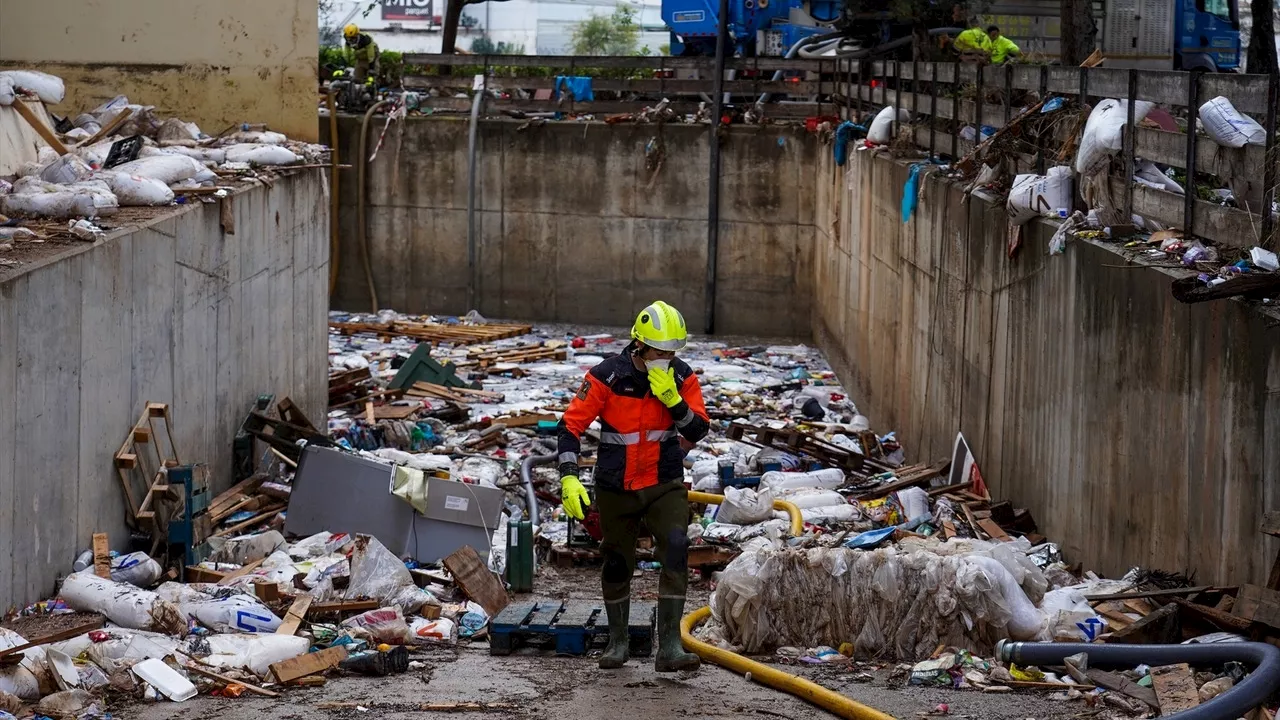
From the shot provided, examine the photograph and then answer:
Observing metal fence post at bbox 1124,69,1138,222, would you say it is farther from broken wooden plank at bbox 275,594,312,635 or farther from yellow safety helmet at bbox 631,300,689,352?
broken wooden plank at bbox 275,594,312,635

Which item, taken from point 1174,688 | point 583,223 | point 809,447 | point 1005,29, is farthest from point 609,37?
point 1174,688

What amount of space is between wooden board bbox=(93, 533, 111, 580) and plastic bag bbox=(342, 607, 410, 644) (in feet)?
4.87

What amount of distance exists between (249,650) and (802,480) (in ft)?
18.8

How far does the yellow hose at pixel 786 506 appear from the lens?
1039cm

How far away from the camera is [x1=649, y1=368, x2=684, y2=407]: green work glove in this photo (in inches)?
287

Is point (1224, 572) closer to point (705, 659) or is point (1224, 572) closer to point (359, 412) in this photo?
point (705, 659)

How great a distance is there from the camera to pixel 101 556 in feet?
29.5

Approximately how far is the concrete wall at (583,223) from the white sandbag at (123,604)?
618 inches

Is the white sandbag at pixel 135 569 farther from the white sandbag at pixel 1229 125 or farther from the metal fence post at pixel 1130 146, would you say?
the white sandbag at pixel 1229 125

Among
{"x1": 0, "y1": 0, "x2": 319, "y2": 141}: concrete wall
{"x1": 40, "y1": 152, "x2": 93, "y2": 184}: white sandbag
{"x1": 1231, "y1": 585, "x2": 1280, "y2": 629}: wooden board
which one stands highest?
{"x1": 0, "y1": 0, "x2": 319, "y2": 141}: concrete wall

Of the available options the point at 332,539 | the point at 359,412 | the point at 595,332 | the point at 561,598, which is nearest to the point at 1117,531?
the point at 561,598

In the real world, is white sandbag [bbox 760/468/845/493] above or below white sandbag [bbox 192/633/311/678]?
below

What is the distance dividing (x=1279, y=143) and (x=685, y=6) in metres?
20.9

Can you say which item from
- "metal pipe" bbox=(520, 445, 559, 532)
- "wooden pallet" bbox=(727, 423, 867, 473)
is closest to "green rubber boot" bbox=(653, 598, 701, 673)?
"metal pipe" bbox=(520, 445, 559, 532)
